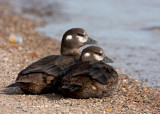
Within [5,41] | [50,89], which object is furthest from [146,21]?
[50,89]

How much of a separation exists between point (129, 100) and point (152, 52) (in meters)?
4.45

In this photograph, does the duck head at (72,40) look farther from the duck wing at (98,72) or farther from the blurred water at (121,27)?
the duck wing at (98,72)

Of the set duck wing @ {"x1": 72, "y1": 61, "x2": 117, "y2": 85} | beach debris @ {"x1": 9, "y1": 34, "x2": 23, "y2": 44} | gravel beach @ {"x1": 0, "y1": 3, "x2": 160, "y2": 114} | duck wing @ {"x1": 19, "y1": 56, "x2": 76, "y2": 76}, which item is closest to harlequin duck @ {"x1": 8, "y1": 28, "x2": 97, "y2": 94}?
duck wing @ {"x1": 19, "y1": 56, "x2": 76, "y2": 76}

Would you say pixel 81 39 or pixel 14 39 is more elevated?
pixel 81 39

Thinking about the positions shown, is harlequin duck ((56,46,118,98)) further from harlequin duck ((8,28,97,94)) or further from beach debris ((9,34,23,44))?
beach debris ((9,34,23,44))

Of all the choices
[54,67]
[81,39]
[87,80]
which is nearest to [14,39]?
[81,39]

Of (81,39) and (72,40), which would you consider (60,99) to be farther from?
(81,39)

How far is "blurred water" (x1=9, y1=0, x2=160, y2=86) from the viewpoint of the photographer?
9281 mm

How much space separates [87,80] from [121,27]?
367 inches

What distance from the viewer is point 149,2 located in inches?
813

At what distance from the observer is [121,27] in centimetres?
1470

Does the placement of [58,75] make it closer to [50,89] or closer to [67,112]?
[50,89]

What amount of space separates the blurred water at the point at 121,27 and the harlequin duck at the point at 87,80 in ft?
6.30

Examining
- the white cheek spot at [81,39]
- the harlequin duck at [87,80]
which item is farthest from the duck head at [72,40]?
the harlequin duck at [87,80]
